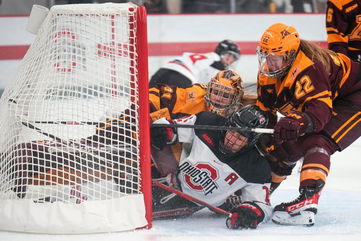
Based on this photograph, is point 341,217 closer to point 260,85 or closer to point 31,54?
point 260,85

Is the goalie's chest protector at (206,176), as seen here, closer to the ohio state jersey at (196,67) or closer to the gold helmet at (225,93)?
the gold helmet at (225,93)

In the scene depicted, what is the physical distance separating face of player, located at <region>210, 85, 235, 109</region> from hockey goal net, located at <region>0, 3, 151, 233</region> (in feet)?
2.37

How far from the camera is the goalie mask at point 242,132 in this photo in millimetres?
2721

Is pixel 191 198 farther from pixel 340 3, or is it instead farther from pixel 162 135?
pixel 340 3

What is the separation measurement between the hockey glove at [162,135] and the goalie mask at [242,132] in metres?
0.20

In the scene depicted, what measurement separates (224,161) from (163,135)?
27 centimetres

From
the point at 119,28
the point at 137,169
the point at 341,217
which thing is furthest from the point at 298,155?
the point at 119,28

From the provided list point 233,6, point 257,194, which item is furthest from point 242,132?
point 233,6

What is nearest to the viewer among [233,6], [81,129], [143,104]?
[143,104]

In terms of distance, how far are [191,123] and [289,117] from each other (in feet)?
1.33

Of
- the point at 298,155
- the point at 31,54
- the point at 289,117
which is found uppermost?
the point at 31,54

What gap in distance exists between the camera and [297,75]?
2.82 metres

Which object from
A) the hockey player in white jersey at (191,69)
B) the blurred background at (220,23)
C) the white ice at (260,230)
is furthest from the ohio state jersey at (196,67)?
the white ice at (260,230)

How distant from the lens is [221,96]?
3.23 m
